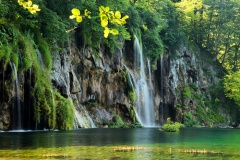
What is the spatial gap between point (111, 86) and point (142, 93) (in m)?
5.98

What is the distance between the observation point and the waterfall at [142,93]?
183ft

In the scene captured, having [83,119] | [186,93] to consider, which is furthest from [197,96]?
[83,119]

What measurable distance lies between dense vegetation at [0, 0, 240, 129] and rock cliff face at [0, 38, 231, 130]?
1.33m

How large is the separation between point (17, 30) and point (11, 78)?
4116 mm

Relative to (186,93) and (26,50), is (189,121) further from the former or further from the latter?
(26,50)

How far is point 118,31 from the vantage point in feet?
23.0

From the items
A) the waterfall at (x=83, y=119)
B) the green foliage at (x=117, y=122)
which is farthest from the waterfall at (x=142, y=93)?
the waterfall at (x=83, y=119)

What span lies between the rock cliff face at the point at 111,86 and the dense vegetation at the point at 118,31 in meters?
1.33

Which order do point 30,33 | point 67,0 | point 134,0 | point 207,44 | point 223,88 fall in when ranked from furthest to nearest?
point 207,44
point 223,88
point 134,0
point 67,0
point 30,33

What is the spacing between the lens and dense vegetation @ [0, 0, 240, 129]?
32.6 m

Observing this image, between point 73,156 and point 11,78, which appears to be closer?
point 73,156

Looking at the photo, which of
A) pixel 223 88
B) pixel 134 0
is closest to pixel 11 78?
pixel 134 0

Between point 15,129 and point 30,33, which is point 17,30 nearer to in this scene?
point 30,33

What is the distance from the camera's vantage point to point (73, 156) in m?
13.7
